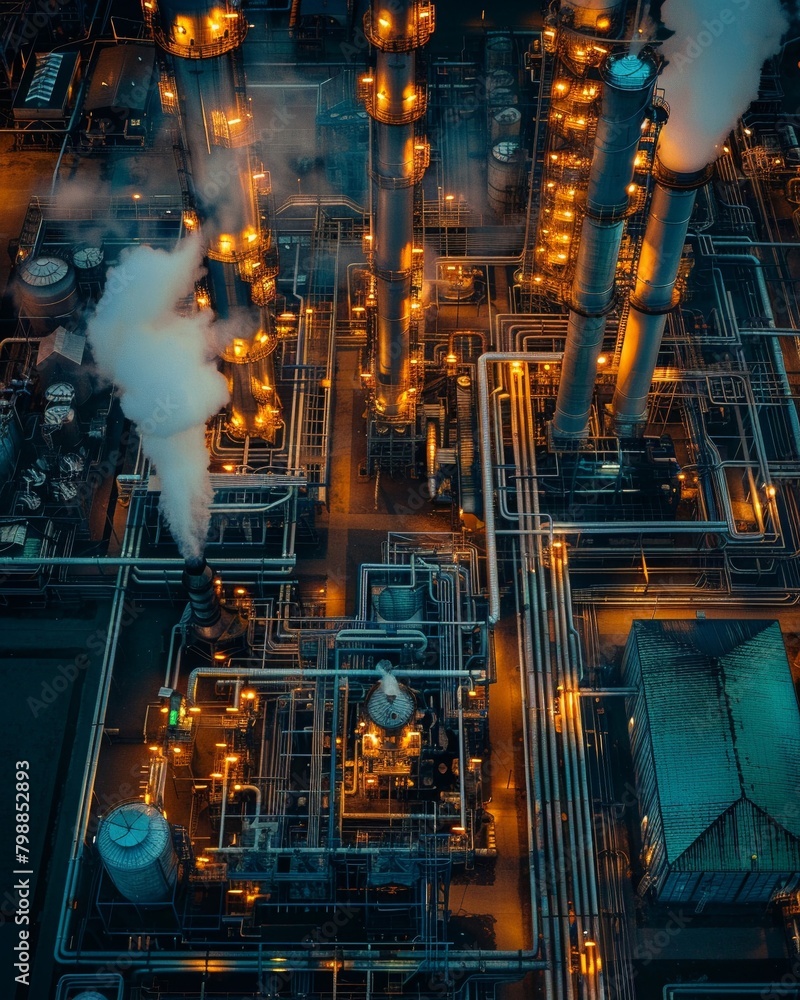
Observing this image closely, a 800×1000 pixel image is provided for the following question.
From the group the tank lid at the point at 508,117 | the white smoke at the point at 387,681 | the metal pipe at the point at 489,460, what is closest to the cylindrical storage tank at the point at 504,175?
the tank lid at the point at 508,117

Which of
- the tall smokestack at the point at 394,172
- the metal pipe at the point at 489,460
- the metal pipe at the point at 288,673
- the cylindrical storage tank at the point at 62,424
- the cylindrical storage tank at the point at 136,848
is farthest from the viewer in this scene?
the cylindrical storage tank at the point at 62,424

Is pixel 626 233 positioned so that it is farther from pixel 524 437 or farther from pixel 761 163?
pixel 761 163

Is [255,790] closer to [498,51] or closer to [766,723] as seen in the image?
[766,723]

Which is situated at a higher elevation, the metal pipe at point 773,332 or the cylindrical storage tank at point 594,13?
the cylindrical storage tank at point 594,13

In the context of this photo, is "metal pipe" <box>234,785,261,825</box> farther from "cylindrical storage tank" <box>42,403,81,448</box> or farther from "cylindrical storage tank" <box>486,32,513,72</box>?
"cylindrical storage tank" <box>486,32,513,72</box>

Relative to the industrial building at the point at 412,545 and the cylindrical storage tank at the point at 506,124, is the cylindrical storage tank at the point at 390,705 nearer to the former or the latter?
the industrial building at the point at 412,545
